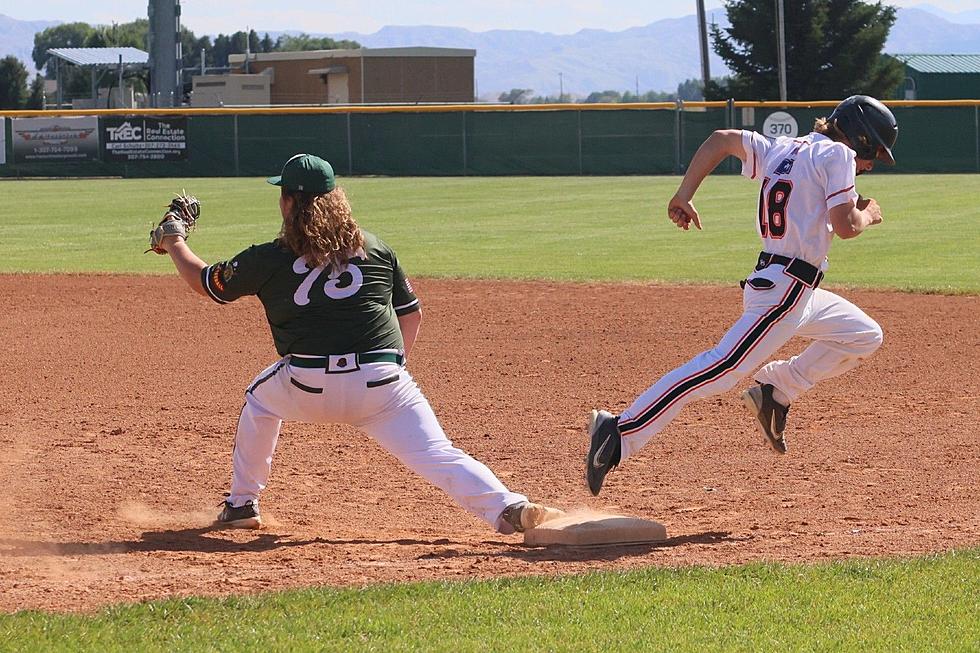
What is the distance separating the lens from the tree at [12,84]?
6912cm

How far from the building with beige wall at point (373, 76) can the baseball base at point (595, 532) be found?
203 ft

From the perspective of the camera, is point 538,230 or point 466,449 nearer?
point 466,449

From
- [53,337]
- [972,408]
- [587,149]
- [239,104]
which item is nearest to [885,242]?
[972,408]

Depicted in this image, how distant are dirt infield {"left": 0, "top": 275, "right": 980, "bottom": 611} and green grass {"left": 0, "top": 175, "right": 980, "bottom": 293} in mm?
2791

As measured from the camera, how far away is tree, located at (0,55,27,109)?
69125 mm

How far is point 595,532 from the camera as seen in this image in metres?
5.02

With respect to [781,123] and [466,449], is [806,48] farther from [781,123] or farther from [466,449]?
[466,449]

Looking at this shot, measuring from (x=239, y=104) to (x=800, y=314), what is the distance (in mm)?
60809

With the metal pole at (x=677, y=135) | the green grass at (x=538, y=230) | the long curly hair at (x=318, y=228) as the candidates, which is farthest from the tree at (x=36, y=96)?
the long curly hair at (x=318, y=228)

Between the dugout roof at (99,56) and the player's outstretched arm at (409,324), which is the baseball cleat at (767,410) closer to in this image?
the player's outstretched arm at (409,324)

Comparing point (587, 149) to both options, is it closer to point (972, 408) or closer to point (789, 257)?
point (972, 408)

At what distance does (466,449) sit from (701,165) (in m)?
2.21

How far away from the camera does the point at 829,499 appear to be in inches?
228

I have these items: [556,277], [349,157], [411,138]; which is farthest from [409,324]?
[349,157]
